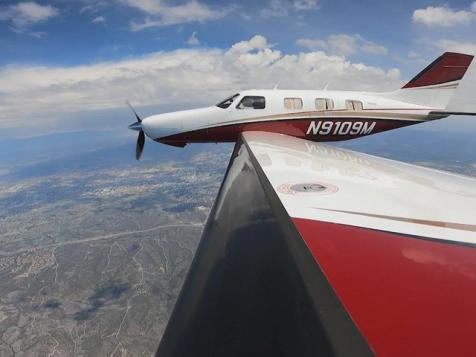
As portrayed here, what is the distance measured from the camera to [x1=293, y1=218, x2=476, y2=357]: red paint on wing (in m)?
1.33

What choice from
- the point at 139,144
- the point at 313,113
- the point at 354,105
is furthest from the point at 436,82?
the point at 139,144

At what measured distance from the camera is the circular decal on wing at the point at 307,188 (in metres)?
4.04

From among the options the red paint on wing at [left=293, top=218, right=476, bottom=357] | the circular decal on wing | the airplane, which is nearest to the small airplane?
the airplane

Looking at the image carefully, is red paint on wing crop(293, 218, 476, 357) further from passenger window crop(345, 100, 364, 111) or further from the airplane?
passenger window crop(345, 100, 364, 111)

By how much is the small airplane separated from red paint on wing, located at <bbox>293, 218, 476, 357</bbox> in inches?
479

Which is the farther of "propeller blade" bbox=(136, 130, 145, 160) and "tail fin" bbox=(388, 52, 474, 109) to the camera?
"propeller blade" bbox=(136, 130, 145, 160)

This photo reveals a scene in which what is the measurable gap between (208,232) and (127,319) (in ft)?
356

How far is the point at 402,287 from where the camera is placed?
178cm

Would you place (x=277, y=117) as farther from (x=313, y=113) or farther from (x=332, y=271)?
(x=332, y=271)

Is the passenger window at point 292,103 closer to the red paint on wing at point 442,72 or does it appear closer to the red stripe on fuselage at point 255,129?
the red stripe on fuselage at point 255,129

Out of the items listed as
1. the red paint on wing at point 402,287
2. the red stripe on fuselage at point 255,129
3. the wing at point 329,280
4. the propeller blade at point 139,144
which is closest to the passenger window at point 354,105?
the red stripe on fuselage at point 255,129

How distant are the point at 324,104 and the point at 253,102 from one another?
11.7 feet

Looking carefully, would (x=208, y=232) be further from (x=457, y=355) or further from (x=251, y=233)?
(x=457, y=355)

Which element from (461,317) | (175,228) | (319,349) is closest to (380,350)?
(319,349)
